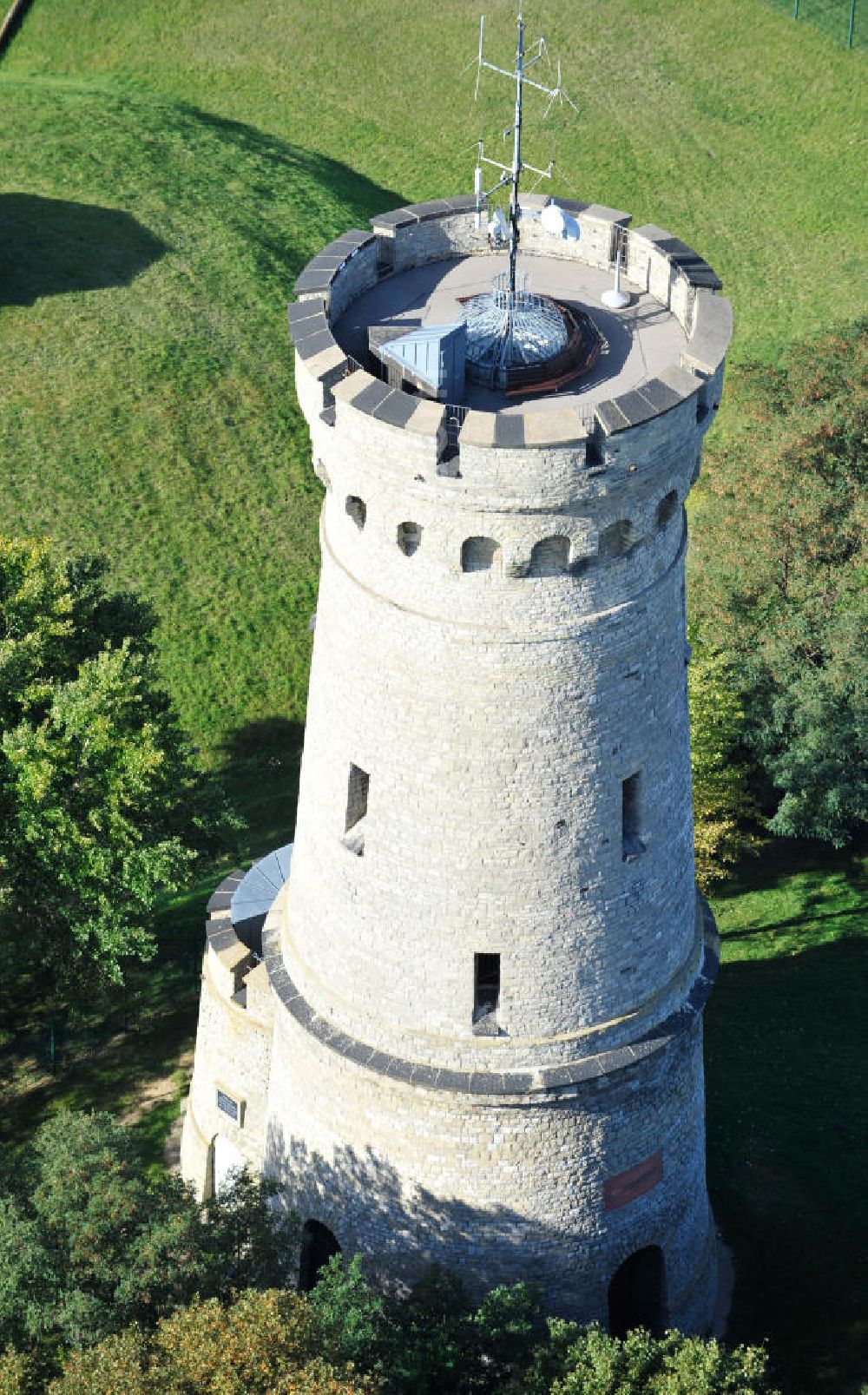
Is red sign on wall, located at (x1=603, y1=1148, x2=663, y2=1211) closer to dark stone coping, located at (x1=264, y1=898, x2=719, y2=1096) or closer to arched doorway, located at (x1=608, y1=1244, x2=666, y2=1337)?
arched doorway, located at (x1=608, y1=1244, x2=666, y2=1337)

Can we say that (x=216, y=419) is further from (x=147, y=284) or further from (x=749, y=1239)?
(x=749, y=1239)

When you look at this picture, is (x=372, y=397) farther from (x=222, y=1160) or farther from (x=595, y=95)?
(x=595, y=95)

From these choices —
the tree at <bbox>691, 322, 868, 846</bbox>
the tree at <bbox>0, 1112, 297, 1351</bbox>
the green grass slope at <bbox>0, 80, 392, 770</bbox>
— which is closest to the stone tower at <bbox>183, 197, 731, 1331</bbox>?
the tree at <bbox>0, 1112, 297, 1351</bbox>

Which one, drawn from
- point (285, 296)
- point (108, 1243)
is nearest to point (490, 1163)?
point (108, 1243)

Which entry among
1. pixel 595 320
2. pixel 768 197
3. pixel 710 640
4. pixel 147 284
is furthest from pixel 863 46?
pixel 595 320

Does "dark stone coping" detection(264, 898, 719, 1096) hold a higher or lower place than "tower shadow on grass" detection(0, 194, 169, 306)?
lower
